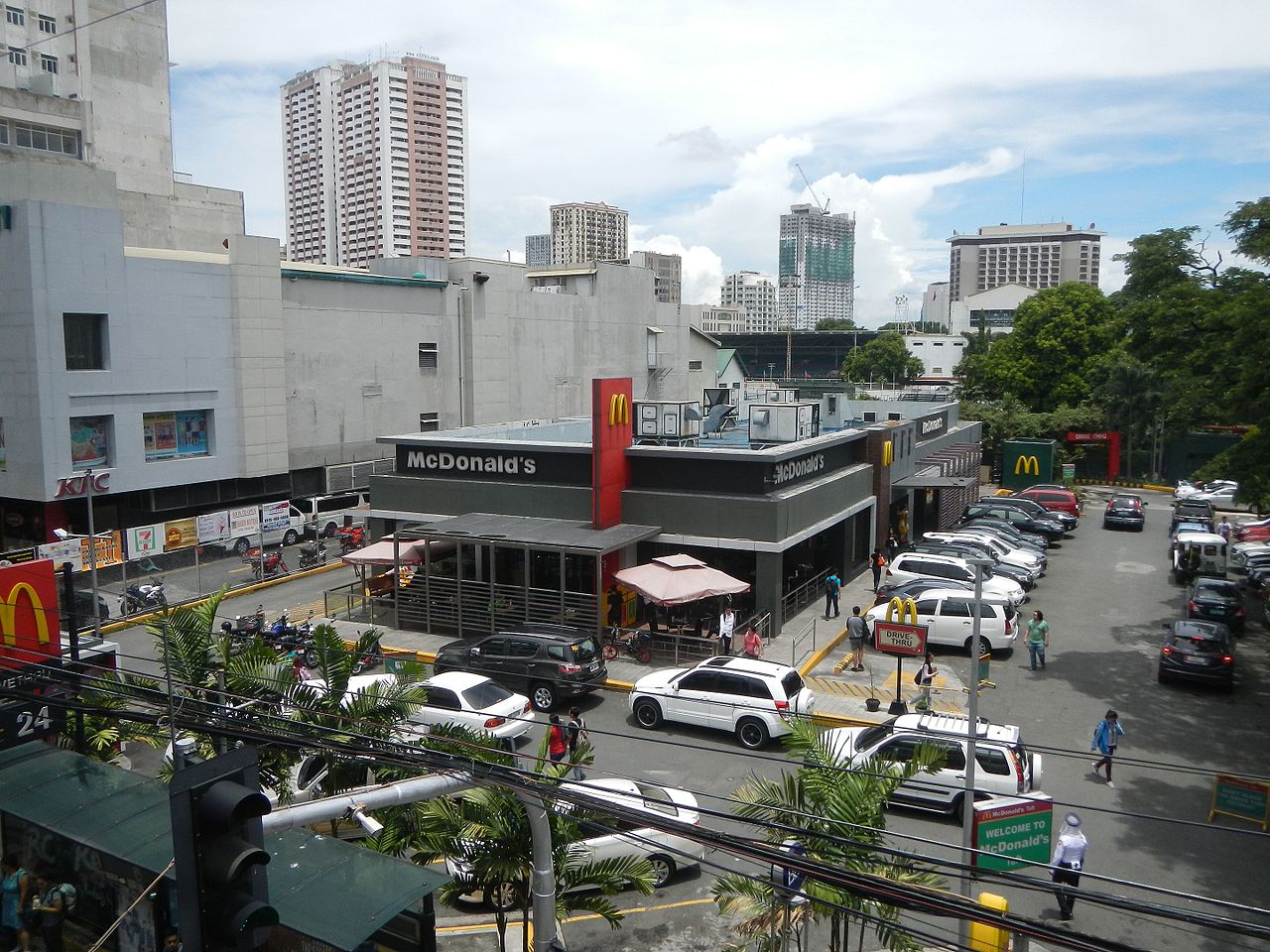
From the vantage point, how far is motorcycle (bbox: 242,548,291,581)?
3503 centimetres

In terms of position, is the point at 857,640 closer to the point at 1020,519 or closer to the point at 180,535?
the point at 1020,519

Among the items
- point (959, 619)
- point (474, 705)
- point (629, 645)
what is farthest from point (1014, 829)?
point (959, 619)

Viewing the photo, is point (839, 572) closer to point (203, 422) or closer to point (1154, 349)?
point (1154, 349)

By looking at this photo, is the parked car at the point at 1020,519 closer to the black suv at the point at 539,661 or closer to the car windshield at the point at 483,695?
the black suv at the point at 539,661

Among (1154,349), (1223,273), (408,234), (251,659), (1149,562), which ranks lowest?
(1149,562)

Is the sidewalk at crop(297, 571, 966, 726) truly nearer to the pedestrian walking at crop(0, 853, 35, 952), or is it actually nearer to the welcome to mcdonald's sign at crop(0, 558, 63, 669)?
the welcome to mcdonald's sign at crop(0, 558, 63, 669)

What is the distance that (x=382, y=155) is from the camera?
570 ft

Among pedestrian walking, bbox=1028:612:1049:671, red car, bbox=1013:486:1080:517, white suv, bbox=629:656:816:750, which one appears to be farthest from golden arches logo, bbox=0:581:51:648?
red car, bbox=1013:486:1080:517

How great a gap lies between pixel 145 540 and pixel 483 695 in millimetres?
19016

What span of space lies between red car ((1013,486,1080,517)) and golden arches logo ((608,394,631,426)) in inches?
1037

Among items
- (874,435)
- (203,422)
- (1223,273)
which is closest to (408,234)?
(203,422)

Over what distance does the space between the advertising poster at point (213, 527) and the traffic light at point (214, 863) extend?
33.0 metres

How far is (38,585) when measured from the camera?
17000mm

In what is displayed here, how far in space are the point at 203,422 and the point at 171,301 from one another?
5192mm
